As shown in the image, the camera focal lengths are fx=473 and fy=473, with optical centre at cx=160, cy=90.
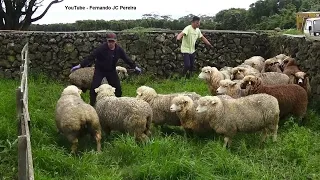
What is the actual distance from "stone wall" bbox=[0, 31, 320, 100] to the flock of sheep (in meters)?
3.25

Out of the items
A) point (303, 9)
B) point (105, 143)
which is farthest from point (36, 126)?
point (303, 9)

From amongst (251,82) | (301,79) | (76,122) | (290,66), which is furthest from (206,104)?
(290,66)

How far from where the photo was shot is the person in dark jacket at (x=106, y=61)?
8695 mm

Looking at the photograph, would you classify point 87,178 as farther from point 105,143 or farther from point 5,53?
point 5,53

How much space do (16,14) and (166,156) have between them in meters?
14.1

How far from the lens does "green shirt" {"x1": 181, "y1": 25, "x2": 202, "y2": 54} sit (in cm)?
1245

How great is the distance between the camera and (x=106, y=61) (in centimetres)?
880

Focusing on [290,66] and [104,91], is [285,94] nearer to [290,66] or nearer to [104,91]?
[290,66]

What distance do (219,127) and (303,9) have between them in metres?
16.9

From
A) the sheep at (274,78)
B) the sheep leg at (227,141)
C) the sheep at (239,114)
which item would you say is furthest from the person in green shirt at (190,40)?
the sheep leg at (227,141)

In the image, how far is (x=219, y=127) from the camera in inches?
289

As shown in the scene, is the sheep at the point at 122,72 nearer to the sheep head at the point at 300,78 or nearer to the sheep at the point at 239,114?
the sheep head at the point at 300,78

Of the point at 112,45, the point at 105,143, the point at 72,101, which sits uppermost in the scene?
the point at 112,45

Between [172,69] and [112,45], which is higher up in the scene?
[112,45]
